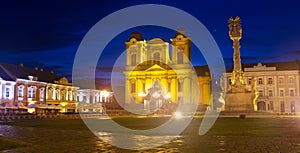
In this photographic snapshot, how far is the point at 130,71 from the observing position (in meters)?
89.9

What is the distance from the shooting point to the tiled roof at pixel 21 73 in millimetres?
58594

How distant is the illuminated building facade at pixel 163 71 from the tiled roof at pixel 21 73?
2123cm

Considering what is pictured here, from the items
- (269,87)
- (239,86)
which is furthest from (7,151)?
(269,87)

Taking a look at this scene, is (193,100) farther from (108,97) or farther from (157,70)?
(108,97)

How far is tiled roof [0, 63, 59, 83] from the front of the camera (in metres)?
58.6

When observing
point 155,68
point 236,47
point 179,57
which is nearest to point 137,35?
point 155,68

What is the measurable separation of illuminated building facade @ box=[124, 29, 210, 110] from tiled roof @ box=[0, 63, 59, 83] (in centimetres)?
2123

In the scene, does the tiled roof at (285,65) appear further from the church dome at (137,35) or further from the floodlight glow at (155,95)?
the church dome at (137,35)

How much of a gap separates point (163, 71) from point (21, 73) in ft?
118

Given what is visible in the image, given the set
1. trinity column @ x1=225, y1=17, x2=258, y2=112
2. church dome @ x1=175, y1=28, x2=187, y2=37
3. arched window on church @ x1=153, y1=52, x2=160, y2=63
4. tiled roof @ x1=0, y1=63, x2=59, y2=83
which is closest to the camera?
trinity column @ x1=225, y1=17, x2=258, y2=112

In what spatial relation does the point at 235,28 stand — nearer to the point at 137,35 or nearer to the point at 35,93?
the point at 35,93

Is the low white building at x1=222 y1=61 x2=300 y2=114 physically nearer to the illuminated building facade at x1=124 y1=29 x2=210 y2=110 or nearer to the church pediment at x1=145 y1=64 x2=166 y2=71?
the illuminated building facade at x1=124 y1=29 x2=210 y2=110

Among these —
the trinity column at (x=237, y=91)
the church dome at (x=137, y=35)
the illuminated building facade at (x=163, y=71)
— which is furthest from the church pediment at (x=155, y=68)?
the trinity column at (x=237, y=91)

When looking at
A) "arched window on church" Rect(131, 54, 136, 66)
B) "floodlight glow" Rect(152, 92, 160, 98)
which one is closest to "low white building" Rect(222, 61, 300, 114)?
"floodlight glow" Rect(152, 92, 160, 98)
